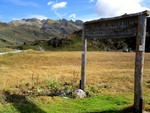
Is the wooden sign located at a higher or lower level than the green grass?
higher

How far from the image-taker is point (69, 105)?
13742 mm

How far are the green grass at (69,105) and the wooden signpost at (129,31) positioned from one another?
1082mm

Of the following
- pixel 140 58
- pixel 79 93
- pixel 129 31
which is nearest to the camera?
pixel 140 58

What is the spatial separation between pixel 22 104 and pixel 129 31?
17.7 ft

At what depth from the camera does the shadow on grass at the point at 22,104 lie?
12609 mm

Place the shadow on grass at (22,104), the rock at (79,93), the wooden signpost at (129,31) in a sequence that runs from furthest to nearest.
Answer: the rock at (79,93), the wooden signpost at (129,31), the shadow on grass at (22,104)

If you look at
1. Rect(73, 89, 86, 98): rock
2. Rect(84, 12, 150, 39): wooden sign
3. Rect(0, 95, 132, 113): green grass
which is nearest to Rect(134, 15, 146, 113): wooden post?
Rect(84, 12, 150, 39): wooden sign

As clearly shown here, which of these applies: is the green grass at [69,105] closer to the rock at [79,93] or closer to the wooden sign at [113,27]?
the rock at [79,93]

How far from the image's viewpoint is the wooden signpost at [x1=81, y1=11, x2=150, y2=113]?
12.7 meters

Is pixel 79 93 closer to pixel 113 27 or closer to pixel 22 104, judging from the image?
pixel 22 104

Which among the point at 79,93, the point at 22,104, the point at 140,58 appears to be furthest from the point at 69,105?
the point at 140,58

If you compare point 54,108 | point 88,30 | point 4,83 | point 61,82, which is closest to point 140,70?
point 54,108

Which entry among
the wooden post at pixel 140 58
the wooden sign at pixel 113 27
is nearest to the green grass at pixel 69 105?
the wooden post at pixel 140 58

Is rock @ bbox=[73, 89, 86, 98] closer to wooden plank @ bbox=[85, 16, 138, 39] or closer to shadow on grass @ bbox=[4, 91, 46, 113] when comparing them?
shadow on grass @ bbox=[4, 91, 46, 113]
